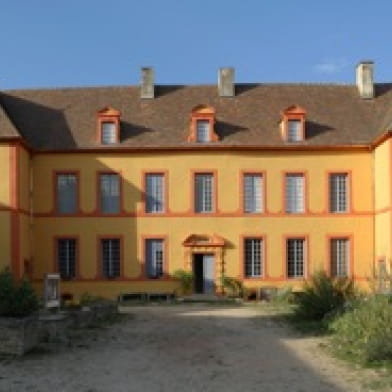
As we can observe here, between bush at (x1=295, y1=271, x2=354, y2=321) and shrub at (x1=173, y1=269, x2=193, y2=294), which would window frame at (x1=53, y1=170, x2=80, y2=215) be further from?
bush at (x1=295, y1=271, x2=354, y2=321)

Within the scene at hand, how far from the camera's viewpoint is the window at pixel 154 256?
3625 cm

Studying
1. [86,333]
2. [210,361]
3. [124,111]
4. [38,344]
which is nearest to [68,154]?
[124,111]

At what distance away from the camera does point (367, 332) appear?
1488 centimetres

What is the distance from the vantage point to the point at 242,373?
1355 centimetres

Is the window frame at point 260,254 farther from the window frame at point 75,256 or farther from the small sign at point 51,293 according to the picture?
the small sign at point 51,293

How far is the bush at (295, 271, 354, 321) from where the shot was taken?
21.4m

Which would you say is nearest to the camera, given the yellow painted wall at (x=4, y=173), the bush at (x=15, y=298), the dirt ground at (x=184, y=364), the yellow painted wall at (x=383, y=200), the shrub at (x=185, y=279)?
the dirt ground at (x=184, y=364)

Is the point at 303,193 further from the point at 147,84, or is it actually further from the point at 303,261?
the point at 147,84

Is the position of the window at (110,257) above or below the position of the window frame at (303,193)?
below

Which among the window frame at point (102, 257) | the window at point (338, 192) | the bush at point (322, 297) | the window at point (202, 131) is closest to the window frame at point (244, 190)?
the window at point (202, 131)

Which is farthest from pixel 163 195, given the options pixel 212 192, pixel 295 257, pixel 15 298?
pixel 15 298

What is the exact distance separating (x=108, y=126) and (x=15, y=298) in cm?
2104

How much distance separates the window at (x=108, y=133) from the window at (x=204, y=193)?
4108 millimetres

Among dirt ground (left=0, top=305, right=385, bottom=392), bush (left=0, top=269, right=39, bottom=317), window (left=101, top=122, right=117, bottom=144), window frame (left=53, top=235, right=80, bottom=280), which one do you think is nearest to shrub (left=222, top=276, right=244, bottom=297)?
window frame (left=53, top=235, right=80, bottom=280)
